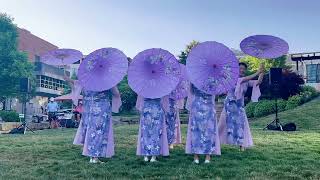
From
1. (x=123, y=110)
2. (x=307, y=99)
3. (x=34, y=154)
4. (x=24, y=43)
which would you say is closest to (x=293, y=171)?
(x=34, y=154)

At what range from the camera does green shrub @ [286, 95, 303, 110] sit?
2784cm

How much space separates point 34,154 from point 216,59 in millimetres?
5021

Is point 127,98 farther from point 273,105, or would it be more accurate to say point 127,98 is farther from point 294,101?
point 294,101

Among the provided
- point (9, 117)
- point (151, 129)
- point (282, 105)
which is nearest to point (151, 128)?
point (151, 129)

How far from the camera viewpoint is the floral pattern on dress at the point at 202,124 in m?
8.32

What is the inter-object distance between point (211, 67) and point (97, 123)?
2.70m

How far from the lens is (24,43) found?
202 ft

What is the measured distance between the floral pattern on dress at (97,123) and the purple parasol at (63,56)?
1.32 metres

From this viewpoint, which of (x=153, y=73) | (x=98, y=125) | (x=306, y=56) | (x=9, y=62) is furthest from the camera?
(x=306, y=56)

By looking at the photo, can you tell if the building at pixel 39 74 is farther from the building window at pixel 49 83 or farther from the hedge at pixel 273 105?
the hedge at pixel 273 105

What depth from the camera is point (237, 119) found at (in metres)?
10.3

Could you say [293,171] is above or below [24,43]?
below

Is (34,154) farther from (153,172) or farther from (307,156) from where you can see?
(307,156)

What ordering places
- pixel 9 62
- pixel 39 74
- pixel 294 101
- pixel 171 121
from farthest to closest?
pixel 39 74 < pixel 9 62 < pixel 294 101 < pixel 171 121
